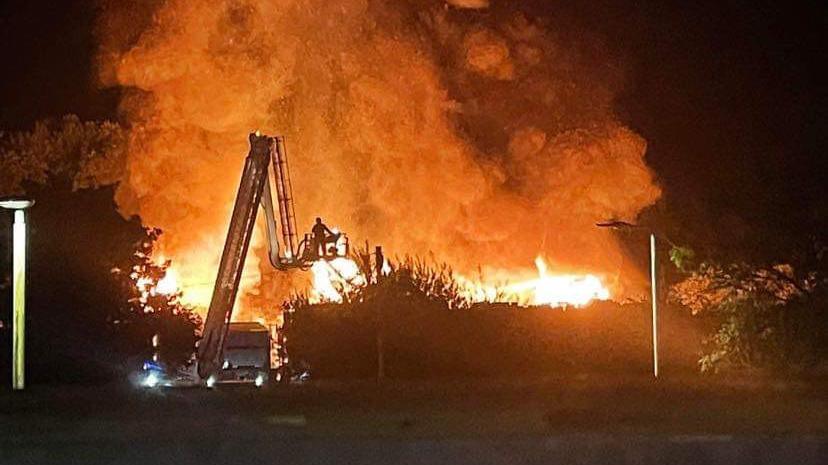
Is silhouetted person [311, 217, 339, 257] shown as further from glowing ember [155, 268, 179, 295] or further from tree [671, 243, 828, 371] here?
tree [671, 243, 828, 371]

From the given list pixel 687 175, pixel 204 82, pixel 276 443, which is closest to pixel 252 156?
pixel 204 82

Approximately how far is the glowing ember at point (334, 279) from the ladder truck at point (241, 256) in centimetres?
32

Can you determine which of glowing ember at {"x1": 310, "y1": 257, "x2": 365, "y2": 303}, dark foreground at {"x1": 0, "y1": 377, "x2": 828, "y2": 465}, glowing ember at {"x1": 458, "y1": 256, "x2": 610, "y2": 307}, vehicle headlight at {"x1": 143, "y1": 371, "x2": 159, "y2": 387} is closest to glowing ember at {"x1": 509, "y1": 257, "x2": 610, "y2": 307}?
glowing ember at {"x1": 458, "y1": 256, "x2": 610, "y2": 307}

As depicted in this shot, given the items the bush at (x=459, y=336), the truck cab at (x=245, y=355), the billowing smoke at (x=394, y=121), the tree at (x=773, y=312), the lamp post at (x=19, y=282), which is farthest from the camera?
the billowing smoke at (x=394, y=121)

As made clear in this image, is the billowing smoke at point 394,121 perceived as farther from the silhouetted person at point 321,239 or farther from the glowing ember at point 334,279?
the silhouetted person at point 321,239

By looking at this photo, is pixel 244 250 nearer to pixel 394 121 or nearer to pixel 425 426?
pixel 394 121

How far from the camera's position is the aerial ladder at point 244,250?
30844 mm

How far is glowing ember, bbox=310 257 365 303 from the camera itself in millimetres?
31859

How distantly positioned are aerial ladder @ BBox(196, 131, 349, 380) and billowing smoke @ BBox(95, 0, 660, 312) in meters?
4.98

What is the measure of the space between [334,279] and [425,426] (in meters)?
16.9

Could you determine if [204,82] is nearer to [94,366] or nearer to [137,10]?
[137,10]

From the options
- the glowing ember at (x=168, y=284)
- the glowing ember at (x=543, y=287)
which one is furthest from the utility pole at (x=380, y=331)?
the glowing ember at (x=543, y=287)

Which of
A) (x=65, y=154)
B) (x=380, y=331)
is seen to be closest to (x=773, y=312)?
(x=380, y=331)

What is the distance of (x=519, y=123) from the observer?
40.6 meters
